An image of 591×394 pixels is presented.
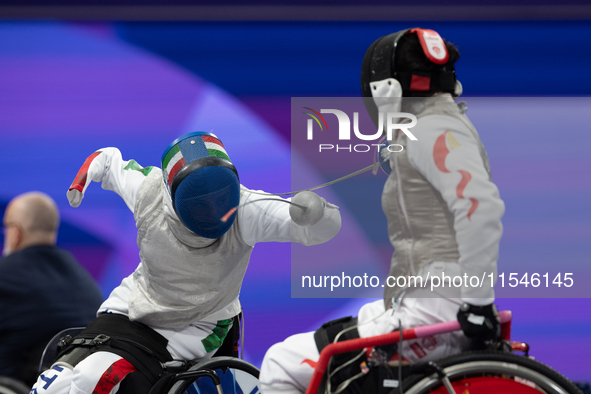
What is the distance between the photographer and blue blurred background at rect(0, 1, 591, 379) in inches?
133

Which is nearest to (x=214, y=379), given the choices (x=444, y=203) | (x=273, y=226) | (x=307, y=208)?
(x=273, y=226)

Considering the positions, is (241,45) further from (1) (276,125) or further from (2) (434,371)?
(2) (434,371)

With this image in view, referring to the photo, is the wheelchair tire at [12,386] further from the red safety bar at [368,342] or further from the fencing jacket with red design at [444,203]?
the fencing jacket with red design at [444,203]

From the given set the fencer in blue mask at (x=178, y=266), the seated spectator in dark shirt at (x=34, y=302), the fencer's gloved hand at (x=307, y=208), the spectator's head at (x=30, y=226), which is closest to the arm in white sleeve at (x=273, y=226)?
the fencer in blue mask at (x=178, y=266)

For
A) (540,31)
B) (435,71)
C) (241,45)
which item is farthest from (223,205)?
(540,31)

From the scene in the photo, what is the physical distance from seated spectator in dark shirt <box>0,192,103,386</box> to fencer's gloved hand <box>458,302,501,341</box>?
1895 millimetres

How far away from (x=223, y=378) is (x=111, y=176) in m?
0.98

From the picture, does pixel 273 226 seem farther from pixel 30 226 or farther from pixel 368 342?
pixel 30 226

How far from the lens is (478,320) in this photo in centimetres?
132

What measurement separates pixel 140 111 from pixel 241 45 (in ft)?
2.61

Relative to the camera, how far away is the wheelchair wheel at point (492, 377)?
1.35 metres

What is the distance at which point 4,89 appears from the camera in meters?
3.69

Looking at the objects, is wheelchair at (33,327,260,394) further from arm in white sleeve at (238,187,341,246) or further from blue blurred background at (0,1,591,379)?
blue blurred background at (0,1,591,379)

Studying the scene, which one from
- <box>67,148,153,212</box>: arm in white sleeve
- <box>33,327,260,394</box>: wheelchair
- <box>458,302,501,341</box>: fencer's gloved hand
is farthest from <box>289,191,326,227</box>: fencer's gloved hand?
<box>67,148,153,212</box>: arm in white sleeve
